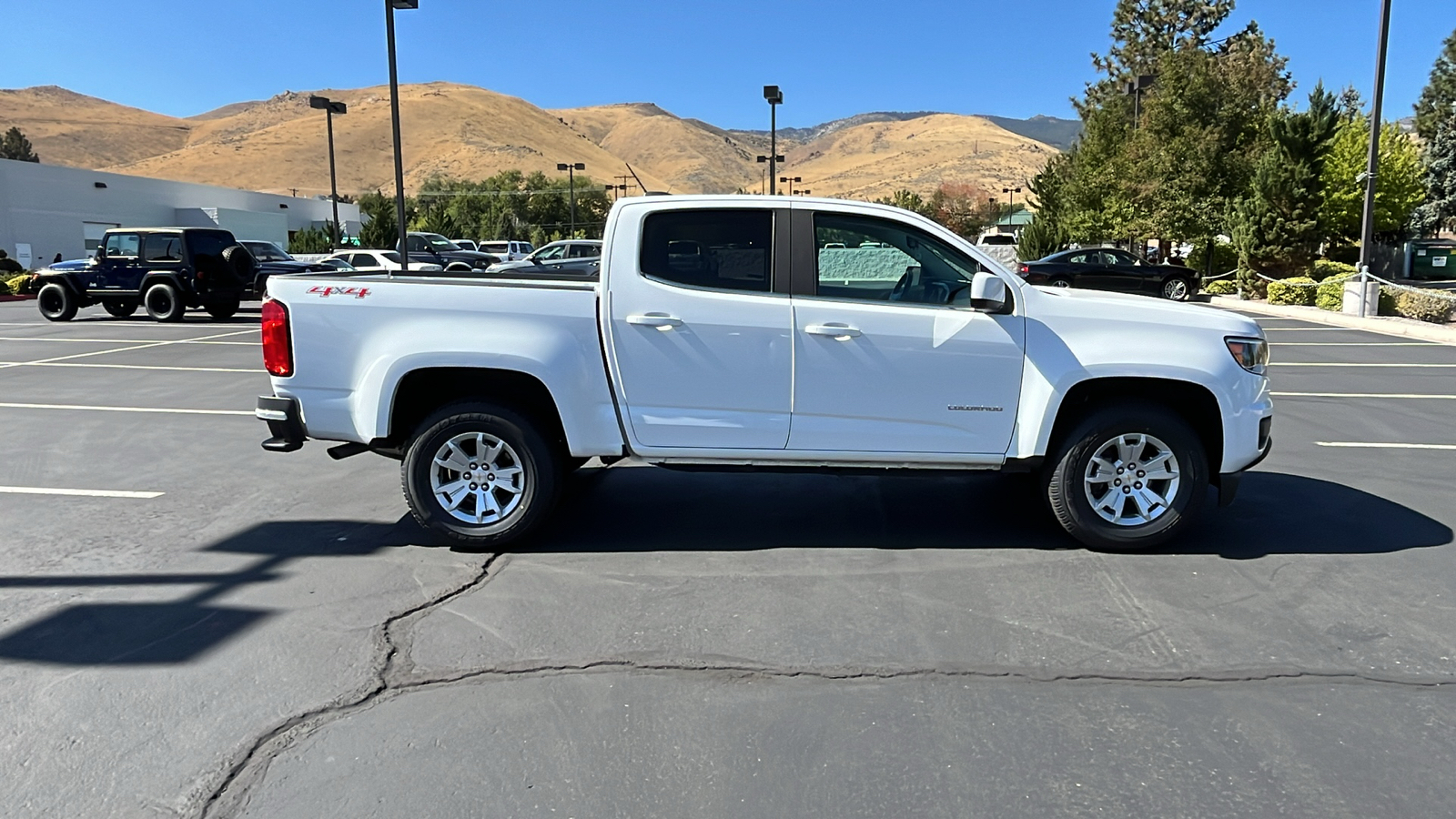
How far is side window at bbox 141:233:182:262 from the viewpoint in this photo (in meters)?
20.0

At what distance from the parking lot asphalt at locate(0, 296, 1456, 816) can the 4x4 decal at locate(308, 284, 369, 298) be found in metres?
1.41

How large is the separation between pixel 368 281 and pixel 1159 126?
1236 inches

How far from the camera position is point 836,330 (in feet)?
16.9

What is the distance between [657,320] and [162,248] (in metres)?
18.9

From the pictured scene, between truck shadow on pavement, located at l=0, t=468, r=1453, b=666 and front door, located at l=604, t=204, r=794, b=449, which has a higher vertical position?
front door, located at l=604, t=204, r=794, b=449

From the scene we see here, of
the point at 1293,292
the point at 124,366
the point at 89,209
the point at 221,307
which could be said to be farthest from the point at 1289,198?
the point at 89,209

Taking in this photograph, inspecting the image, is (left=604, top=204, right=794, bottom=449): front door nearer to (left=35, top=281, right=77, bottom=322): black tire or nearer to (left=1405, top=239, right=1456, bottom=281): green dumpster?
(left=35, top=281, right=77, bottom=322): black tire

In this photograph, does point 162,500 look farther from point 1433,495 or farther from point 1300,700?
point 1433,495

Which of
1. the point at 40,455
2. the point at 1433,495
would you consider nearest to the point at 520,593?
the point at 40,455

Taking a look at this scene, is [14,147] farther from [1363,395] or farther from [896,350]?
[896,350]

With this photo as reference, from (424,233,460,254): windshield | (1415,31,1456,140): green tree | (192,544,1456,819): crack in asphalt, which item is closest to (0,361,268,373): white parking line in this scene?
(192,544,1456,819): crack in asphalt

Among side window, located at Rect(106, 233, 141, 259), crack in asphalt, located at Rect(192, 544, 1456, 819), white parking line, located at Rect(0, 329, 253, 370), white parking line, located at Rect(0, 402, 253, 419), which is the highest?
side window, located at Rect(106, 233, 141, 259)

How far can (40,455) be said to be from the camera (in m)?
7.81

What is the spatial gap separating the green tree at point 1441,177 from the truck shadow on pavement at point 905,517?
183 feet
